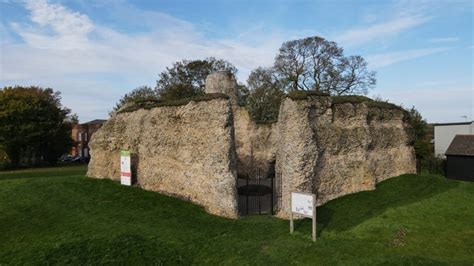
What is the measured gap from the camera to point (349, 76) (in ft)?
137

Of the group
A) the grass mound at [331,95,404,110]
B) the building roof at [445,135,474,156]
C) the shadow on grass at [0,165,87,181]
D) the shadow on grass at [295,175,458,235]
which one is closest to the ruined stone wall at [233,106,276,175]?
the grass mound at [331,95,404,110]

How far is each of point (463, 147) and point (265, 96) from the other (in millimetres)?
22501

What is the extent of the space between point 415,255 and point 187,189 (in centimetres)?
854

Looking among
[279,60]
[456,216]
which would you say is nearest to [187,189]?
[456,216]

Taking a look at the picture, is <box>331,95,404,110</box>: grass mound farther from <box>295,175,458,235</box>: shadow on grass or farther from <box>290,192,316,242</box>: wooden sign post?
<box>290,192,316,242</box>: wooden sign post

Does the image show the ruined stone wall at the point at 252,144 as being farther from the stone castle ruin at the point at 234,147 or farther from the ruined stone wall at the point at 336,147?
the stone castle ruin at the point at 234,147

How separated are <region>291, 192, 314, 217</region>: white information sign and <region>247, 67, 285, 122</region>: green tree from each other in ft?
104

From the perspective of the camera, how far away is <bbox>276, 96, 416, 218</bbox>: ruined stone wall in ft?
43.5

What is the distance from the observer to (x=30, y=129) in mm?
41469

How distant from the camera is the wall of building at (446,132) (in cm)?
3394

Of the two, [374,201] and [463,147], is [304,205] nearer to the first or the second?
[374,201]

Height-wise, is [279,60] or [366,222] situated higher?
[279,60]

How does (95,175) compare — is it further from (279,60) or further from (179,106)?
(279,60)

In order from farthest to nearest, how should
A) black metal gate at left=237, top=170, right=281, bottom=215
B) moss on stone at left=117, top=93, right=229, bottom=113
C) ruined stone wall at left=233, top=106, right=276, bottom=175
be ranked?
ruined stone wall at left=233, top=106, right=276, bottom=175 → black metal gate at left=237, top=170, right=281, bottom=215 → moss on stone at left=117, top=93, right=229, bottom=113
